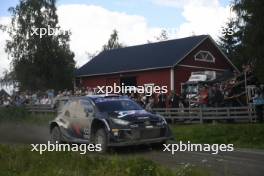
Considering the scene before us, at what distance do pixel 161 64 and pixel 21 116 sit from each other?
14015 mm

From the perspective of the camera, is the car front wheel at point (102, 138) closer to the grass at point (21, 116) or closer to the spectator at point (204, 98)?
the spectator at point (204, 98)

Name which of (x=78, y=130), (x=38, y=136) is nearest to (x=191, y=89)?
(x=38, y=136)

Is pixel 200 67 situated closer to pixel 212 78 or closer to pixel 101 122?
pixel 212 78

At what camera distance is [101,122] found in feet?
52.7

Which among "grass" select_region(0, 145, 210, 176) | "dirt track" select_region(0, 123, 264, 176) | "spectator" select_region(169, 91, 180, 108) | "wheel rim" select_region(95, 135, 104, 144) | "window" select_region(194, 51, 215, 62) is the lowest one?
"dirt track" select_region(0, 123, 264, 176)

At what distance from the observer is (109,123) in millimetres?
15727

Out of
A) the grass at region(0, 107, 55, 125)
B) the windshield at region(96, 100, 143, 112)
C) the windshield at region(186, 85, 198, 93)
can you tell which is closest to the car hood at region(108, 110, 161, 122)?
the windshield at region(96, 100, 143, 112)

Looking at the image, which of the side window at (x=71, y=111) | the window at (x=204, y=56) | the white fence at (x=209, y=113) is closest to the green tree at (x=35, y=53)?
the window at (x=204, y=56)

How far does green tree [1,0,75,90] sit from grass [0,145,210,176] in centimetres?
4405

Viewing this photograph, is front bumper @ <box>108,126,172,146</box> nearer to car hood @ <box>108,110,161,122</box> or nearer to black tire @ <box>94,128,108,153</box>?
black tire @ <box>94,128,108,153</box>

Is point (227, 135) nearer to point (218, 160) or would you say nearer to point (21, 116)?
point (218, 160)

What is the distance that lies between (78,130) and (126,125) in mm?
2143

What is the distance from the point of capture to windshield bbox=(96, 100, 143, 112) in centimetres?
1659

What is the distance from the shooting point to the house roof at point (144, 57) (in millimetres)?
43531
